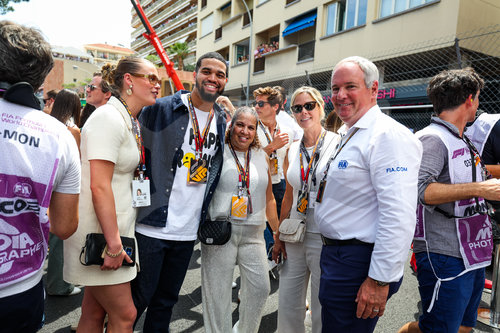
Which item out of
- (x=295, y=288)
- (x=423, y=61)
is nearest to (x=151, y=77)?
(x=295, y=288)

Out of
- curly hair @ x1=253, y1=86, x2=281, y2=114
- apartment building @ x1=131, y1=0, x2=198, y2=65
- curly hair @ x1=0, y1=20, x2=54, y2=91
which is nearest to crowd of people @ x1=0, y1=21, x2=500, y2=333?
curly hair @ x1=0, y1=20, x2=54, y2=91

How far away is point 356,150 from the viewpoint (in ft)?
5.45

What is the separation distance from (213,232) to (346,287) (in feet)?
3.43

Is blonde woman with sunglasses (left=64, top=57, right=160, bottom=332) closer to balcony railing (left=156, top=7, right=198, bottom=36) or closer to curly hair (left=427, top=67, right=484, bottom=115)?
curly hair (left=427, top=67, right=484, bottom=115)

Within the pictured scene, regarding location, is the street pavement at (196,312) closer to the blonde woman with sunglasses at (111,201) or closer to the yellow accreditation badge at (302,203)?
the blonde woman with sunglasses at (111,201)

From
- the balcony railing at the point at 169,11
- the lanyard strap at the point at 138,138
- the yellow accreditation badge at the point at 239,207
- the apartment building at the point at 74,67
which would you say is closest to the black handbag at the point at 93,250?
the lanyard strap at the point at 138,138

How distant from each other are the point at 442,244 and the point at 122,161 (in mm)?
2013

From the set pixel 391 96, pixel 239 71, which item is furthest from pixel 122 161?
pixel 239 71

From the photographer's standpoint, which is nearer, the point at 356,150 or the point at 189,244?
the point at 356,150

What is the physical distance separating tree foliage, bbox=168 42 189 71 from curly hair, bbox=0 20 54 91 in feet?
130

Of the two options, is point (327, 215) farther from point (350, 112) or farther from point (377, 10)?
point (377, 10)

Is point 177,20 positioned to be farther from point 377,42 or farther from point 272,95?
point 272,95

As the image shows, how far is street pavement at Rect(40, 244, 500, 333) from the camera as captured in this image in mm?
2918

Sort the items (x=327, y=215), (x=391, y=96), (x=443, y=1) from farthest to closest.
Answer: (x=391, y=96) < (x=443, y=1) < (x=327, y=215)
